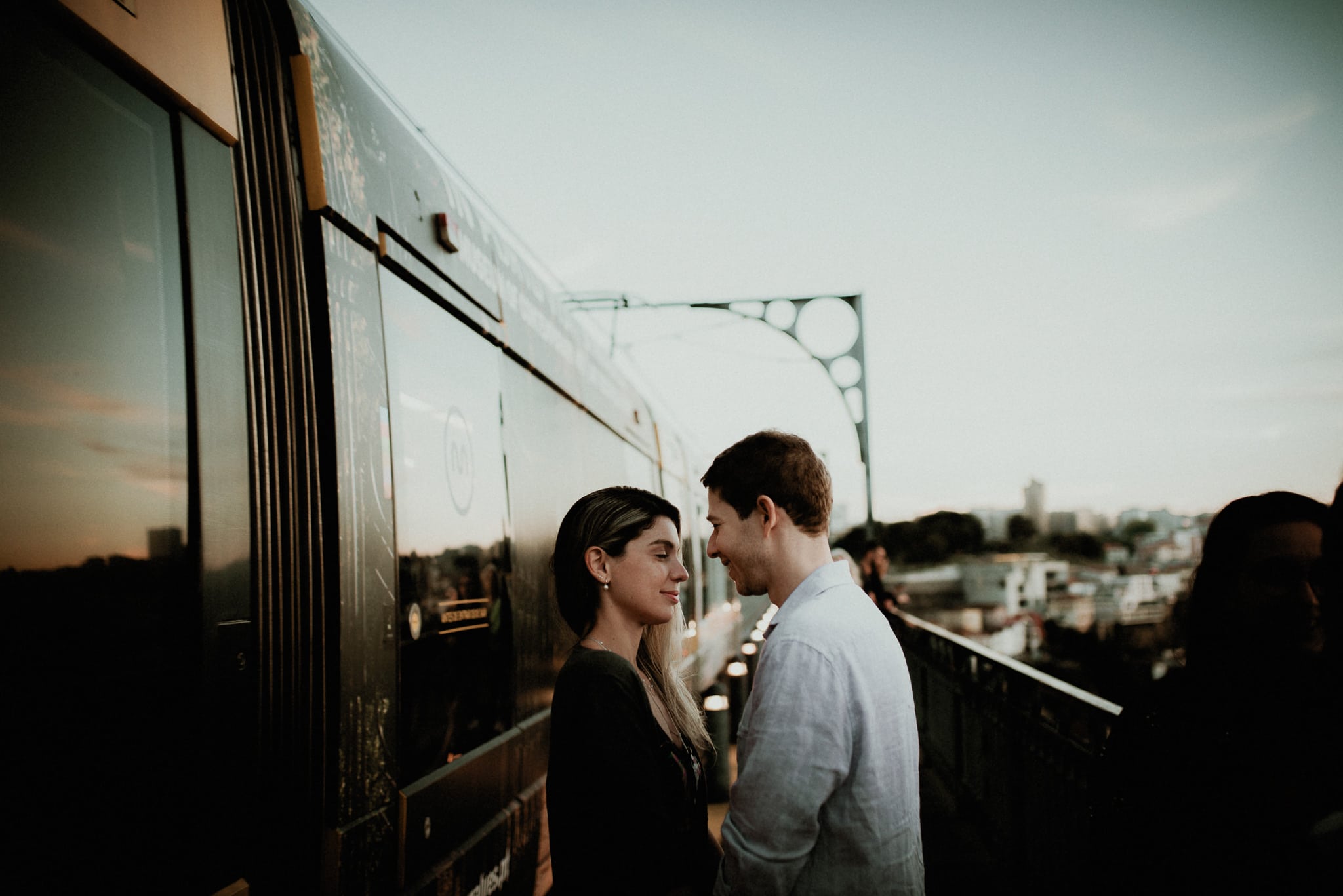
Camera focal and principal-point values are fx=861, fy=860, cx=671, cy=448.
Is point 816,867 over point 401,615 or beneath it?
beneath

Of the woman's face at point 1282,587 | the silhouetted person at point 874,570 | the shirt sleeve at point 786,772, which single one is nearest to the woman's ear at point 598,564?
the shirt sleeve at point 786,772

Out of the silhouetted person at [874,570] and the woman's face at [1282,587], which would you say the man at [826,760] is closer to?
the woman's face at [1282,587]

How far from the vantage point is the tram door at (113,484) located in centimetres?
141

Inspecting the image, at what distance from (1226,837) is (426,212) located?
2886mm

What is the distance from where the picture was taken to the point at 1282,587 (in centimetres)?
212

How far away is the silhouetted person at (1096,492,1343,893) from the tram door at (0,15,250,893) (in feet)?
6.05

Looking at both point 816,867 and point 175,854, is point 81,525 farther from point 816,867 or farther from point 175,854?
point 816,867

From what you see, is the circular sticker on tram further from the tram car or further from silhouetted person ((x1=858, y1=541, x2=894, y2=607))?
silhouetted person ((x1=858, y1=541, x2=894, y2=607))

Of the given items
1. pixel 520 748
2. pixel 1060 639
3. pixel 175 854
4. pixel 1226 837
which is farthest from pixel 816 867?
pixel 1060 639

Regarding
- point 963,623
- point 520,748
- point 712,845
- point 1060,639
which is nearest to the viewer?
point 712,845

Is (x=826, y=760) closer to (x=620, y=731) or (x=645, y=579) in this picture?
(x=620, y=731)

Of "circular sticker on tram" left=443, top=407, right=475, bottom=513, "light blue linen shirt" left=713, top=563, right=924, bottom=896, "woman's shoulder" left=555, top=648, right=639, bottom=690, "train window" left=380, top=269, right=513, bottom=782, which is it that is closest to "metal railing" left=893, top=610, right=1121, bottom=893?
"light blue linen shirt" left=713, top=563, right=924, bottom=896

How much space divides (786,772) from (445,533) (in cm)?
165

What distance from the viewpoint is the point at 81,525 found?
1511 mm
